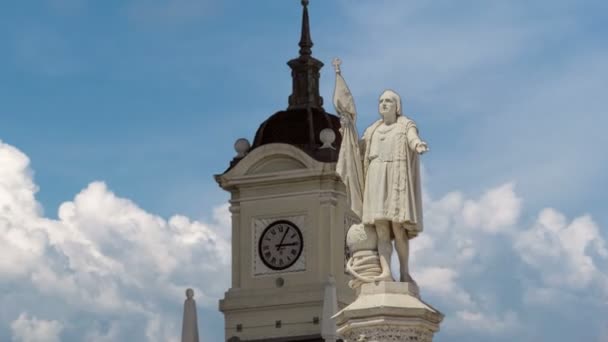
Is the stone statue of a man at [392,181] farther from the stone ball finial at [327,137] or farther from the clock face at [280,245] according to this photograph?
the clock face at [280,245]

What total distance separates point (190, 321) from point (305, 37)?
1297 cm

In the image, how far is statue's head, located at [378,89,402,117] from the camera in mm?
18484

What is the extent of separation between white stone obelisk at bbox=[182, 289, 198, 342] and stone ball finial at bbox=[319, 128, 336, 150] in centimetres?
764

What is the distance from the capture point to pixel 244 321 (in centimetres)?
7225

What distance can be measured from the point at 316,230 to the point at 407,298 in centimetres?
5287

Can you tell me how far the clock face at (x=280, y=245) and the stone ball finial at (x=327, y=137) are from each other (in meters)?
3.24

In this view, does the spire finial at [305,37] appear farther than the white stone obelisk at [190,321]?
Yes

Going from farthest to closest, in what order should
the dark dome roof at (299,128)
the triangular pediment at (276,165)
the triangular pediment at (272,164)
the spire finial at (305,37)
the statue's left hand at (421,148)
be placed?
the spire finial at (305,37) < the triangular pediment at (276,165) < the dark dome roof at (299,128) < the triangular pediment at (272,164) < the statue's left hand at (421,148)

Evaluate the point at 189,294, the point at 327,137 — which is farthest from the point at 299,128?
the point at 189,294

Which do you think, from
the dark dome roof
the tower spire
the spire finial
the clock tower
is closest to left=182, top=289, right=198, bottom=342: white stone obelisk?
the clock tower

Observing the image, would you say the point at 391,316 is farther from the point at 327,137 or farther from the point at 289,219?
the point at 289,219

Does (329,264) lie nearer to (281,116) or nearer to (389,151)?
(281,116)

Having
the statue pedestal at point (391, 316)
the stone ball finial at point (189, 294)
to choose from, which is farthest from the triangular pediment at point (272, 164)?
the statue pedestal at point (391, 316)

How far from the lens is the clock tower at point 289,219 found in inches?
2783
